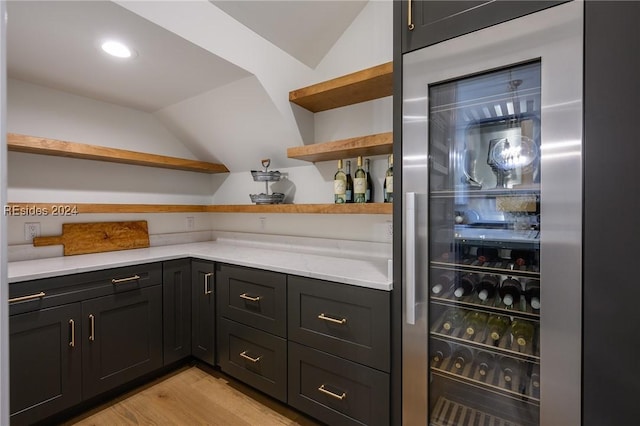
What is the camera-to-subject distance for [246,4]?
1747mm

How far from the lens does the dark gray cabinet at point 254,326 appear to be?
1762mm

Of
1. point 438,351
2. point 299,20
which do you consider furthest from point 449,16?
point 438,351

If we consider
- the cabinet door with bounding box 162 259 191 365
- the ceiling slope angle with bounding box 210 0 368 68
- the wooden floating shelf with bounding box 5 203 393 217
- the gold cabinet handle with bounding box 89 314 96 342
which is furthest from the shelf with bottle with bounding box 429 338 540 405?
the ceiling slope angle with bounding box 210 0 368 68

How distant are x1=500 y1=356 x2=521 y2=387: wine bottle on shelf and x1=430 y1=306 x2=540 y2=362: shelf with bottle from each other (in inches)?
3.3

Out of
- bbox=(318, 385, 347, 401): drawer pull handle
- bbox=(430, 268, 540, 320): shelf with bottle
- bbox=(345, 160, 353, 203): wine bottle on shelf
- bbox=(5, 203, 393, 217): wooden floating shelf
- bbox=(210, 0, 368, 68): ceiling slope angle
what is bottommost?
bbox=(318, 385, 347, 401): drawer pull handle

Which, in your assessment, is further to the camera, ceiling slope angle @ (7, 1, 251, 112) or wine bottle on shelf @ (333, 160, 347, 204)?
wine bottle on shelf @ (333, 160, 347, 204)

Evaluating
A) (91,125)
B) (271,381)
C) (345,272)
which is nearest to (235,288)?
(271,381)

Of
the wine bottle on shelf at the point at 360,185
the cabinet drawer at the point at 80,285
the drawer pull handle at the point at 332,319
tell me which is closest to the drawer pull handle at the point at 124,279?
the cabinet drawer at the point at 80,285

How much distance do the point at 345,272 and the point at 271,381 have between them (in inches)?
32.2

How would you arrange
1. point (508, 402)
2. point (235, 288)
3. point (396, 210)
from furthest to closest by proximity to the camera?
point (235, 288) < point (396, 210) < point (508, 402)

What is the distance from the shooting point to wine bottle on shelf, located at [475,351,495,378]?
1273 millimetres

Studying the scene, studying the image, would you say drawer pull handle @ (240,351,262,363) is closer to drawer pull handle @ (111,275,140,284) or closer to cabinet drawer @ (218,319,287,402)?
cabinet drawer @ (218,319,287,402)

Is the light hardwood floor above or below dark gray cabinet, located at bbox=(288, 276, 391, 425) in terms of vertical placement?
below

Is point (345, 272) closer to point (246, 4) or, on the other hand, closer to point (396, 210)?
point (396, 210)
